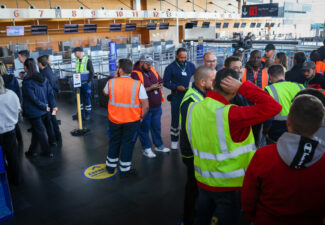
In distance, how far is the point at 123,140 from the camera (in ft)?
12.9

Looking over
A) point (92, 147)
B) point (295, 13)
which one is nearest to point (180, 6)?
point (295, 13)

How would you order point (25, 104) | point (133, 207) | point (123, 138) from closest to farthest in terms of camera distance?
1. point (133, 207)
2. point (123, 138)
3. point (25, 104)

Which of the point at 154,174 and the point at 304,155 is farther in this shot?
the point at 154,174

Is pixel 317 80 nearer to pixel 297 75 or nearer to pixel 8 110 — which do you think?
pixel 297 75

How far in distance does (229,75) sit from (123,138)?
225cm

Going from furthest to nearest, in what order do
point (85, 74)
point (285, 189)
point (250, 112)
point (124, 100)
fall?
point (85, 74) < point (124, 100) < point (250, 112) < point (285, 189)

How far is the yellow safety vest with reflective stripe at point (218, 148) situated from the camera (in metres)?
1.96

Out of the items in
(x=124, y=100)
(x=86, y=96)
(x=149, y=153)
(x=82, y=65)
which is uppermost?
(x=82, y=65)

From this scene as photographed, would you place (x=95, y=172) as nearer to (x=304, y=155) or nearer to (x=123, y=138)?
(x=123, y=138)

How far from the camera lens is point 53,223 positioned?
10.1ft

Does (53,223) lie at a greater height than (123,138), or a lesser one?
lesser

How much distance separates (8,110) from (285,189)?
10.9ft

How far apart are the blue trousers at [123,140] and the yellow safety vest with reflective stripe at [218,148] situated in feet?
6.09

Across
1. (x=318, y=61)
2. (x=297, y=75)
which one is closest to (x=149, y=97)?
(x=297, y=75)
